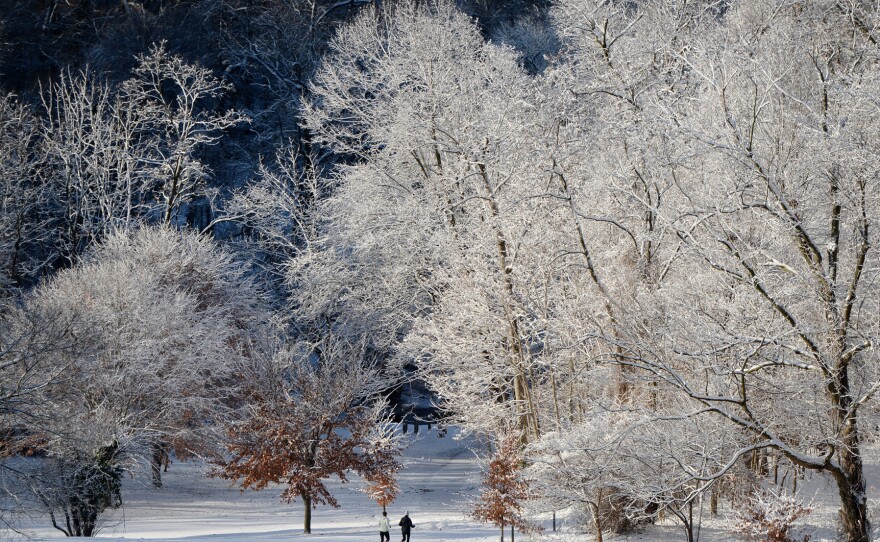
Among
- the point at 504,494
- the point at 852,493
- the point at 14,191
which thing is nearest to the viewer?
the point at 852,493

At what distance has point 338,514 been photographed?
851 inches

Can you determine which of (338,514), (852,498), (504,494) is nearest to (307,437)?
(338,514)

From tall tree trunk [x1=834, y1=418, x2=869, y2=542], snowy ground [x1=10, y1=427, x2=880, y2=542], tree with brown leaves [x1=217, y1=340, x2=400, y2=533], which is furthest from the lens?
tree with brown leaves [x1=217, y1=340, x2=400, y2=533]

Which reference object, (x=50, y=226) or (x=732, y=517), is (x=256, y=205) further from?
(x=732, y=517)

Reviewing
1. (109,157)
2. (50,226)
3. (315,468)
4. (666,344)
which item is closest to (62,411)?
(315,468)

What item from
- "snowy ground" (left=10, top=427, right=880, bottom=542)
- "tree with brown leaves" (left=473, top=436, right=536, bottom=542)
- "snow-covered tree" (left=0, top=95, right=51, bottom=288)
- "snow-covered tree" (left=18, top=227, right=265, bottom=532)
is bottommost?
"snowy ground" (left=10, top=427, right=880, bottom=542)

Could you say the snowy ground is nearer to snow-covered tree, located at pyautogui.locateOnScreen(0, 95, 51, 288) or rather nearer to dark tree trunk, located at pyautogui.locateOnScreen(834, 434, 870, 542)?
dark tree trunk, located at pyautogui.locateOnScreen(834, 434, 870, 542)

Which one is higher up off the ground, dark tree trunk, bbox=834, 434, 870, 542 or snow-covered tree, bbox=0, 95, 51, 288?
snow-covered tree, bbox=0, 95, 51, 288

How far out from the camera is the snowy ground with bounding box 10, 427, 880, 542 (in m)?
16.2

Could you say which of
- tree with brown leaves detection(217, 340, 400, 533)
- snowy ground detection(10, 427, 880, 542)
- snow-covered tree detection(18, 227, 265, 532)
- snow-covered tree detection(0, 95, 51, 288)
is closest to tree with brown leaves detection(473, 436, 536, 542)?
snowy ground detection(10, 427, 880, 542)

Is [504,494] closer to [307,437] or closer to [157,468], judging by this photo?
[307,437]

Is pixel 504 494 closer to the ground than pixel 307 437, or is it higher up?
closer to the ground

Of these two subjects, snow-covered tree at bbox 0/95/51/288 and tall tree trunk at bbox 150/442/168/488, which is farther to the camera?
snow-covered tree at bbox 0/95/51/288

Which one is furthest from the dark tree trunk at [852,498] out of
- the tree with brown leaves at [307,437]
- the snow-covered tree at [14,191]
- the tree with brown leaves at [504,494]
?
the snow-covered tree at [14,191]
